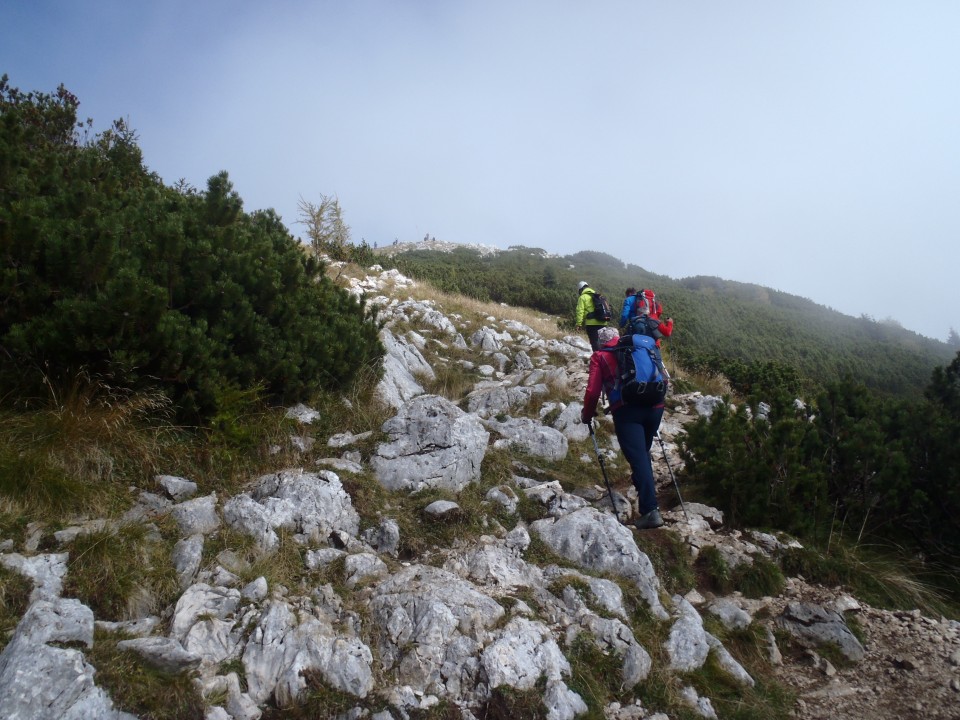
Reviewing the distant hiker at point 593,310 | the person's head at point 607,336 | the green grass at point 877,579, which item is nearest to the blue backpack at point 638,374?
the person's head at point 607,336

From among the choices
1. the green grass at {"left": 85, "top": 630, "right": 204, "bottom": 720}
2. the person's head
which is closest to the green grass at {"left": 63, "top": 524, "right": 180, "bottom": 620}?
the green grass at {"left": 85, "top": 630, "right": 204, "bottom": 720}

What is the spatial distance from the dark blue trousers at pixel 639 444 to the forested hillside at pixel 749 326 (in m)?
8.62

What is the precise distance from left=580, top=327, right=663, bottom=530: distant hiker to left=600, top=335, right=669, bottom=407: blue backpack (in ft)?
0.21

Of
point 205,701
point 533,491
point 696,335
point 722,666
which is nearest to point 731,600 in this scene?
point 722,666

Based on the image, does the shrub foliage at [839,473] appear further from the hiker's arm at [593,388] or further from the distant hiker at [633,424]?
the hiker's arm at [593,388]

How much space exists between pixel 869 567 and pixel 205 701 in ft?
19.1

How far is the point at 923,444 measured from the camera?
6246 mm

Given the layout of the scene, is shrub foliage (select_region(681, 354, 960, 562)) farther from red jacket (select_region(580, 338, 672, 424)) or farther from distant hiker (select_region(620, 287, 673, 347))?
red jacket (select_region(580, 338, 672, 424))

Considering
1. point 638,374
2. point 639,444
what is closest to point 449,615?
point 639,444

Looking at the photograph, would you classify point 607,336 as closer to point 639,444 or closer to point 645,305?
point 639,444

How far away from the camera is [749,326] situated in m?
30.7

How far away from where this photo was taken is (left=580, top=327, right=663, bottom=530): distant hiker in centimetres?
528

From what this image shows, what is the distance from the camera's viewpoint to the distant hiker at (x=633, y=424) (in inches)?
208

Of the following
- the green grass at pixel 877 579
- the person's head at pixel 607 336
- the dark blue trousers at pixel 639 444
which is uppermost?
the person's head at pixel 607 336
